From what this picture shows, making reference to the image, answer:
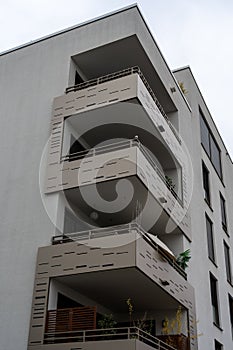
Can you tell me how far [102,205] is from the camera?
19.0 meters

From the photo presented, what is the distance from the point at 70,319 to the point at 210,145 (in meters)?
17.5

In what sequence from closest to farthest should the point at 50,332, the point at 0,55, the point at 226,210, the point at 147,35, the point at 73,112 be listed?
the point at 50,332
the point at 73,112
the point at 147,35
the point at 0,55
the point at 226,210

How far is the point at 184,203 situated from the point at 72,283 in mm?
7663

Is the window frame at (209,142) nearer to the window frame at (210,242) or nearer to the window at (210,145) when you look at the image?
the window at (210,145)

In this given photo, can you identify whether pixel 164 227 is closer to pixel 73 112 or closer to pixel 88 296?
pixel 88 296

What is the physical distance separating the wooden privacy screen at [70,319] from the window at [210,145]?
1516 cm

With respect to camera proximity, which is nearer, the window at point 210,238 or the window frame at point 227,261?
the window at point 210,238

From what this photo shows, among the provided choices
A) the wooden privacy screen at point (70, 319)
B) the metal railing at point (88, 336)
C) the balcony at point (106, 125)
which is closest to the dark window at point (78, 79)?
the balcony at point (106, 125)

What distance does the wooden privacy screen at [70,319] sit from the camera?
1509cm

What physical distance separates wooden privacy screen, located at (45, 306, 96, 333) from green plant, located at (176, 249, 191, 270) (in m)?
5.77

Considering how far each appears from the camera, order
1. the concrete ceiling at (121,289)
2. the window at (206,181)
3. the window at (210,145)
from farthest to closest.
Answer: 1. the window at (210,145)
2. the window at (206,181)
3. the concrete ceiling at (121,289)

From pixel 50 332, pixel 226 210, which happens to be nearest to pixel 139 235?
pixel 50 332

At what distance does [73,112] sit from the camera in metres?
19.5

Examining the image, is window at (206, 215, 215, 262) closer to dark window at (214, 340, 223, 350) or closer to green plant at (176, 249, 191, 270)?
dark window at (214, 340, 223, 350)
